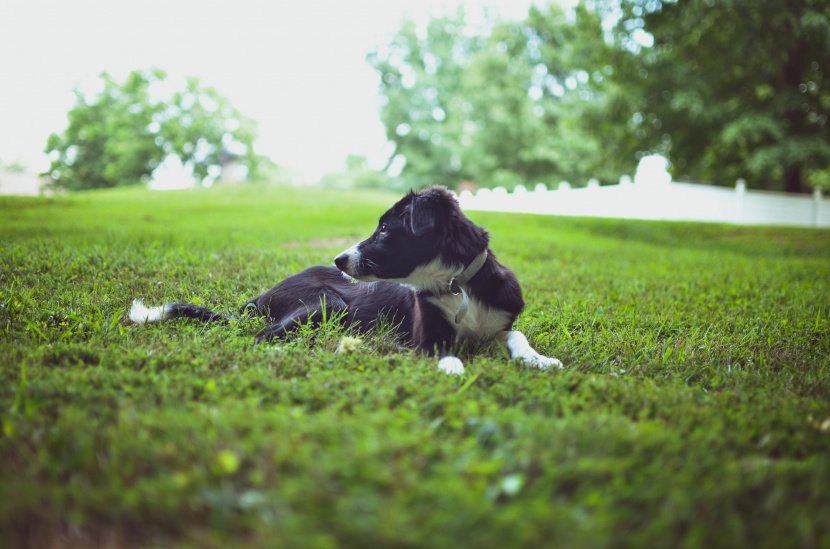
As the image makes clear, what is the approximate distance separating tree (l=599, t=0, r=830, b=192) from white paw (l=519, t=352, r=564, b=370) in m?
14.8

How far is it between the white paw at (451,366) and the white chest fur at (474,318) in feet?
1.53

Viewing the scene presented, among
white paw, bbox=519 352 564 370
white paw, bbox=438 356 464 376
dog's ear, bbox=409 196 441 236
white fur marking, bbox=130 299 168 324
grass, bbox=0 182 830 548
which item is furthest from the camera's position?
white fur marking, bbox=130 299 168 324

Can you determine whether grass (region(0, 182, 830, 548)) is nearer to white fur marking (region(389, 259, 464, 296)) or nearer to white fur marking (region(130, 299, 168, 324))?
white fur marking (region(130, 299, 168, 324))

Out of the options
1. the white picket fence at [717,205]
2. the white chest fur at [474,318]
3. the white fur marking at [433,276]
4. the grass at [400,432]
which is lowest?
the grass at [400,432]

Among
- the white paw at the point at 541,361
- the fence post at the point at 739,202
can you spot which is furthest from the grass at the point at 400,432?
the fence post at the point at 739,202

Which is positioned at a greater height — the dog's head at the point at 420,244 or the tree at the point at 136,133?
the tree at the point at 136,133

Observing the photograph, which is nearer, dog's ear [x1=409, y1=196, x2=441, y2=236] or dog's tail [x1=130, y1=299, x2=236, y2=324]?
dog's ear [x1=409, y1=196, x2=441, y2=236]

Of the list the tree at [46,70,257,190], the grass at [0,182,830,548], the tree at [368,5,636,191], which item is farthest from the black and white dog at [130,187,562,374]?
the tree at [46,70,257,190]

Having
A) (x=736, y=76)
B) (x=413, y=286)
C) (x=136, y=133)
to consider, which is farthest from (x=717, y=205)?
(x=136, y=133)

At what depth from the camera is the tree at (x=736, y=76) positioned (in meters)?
14.8

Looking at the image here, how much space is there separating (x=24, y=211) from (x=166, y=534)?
14194 mm

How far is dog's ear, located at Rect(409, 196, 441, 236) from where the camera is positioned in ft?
11.8

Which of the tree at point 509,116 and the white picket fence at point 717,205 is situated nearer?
the white picket fence at point 717,205

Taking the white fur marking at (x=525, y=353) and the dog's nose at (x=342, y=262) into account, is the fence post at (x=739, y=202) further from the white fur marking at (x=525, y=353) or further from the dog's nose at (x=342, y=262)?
the dog's nose at (x=342, y=262)
